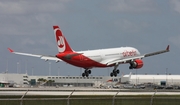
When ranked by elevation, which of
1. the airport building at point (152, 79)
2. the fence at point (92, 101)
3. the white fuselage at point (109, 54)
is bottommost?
the fence at point (92, 101)

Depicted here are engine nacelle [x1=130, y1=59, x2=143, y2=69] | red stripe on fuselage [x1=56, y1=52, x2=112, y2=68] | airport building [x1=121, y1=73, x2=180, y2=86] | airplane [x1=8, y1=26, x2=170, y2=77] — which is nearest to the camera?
red stripe on fuselage [x1=56, y1=52, x2=112, y2=68]

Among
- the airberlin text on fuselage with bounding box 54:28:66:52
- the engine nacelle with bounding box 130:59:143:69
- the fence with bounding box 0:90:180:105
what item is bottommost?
the fence with bounding box 0:90:180:105

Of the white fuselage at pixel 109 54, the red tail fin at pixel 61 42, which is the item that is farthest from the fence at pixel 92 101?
the white fuselage at pixel 109 54

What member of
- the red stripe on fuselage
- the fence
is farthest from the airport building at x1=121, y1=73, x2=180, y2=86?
the fence

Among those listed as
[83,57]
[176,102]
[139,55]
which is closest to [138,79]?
[139,55]

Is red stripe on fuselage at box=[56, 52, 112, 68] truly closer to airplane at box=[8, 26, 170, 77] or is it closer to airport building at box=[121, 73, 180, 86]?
airplane at box=[8, 26, 170, 77]

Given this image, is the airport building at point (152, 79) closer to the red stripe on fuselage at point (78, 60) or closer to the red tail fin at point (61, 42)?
the red stripe on fuselage at point (78, 60)

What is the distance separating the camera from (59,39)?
10975 cm

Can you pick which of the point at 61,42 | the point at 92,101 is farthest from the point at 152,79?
the point at 92,101

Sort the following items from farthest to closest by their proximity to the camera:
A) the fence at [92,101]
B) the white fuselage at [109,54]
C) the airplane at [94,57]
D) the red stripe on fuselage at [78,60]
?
1. the white fuselage at [109,54]
2. the airplane at [94,57]
3. the red stripe on fuselage at [78,60]
4. the fence at [92,101]

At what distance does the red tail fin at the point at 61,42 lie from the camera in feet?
356

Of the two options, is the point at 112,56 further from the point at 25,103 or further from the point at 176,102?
the point at 25,103

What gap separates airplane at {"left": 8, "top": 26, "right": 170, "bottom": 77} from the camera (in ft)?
355

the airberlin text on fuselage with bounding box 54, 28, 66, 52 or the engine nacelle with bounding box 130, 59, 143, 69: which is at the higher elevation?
the airberlin text on fuselage with bounding box 54, 28, 66, 52
